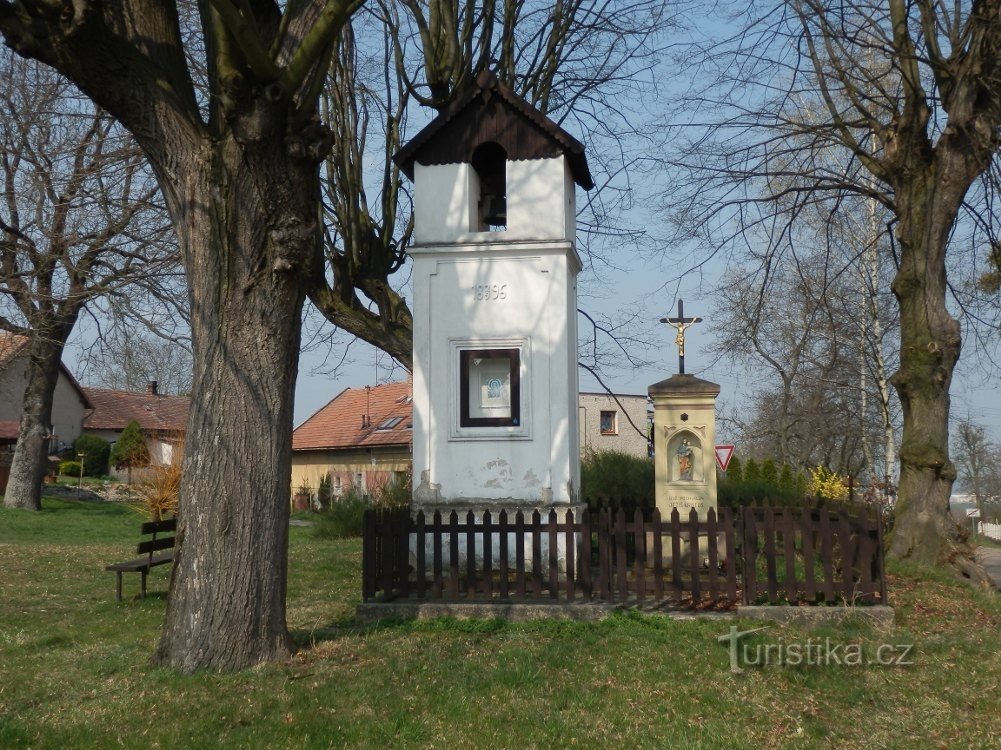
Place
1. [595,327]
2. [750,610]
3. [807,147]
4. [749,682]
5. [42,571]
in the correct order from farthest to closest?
[595,327] → [807,147] → [42,571] → [750,610] → [749,682]

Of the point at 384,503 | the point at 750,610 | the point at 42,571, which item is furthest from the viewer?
the point at 384,503

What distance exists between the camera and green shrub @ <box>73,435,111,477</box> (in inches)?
1783

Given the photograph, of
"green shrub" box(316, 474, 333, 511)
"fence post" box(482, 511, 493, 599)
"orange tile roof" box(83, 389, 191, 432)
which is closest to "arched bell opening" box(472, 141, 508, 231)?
"fence post" box(482, 511, 493, 599)

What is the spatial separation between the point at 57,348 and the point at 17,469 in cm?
381

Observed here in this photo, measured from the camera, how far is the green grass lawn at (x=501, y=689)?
202 inches

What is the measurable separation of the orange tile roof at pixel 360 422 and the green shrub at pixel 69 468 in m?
12.0

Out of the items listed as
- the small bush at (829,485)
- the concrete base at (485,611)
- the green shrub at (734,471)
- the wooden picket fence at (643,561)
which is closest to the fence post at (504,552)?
the wooden picket fence at (643,561)

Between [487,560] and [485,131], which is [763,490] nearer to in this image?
[485,131]

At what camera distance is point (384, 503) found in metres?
19.7

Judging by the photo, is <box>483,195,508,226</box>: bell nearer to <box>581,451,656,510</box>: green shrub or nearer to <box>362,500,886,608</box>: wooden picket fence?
<box>362,500,886,608</box>: wooden picket fence

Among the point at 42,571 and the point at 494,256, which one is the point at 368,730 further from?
the point at 42,571

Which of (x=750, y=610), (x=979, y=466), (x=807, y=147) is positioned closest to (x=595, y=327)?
(x=807, y=147)

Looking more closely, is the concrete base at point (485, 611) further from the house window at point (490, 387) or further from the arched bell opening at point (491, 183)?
the arched bell opening at point (491, 183)

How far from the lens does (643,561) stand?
870 cm
